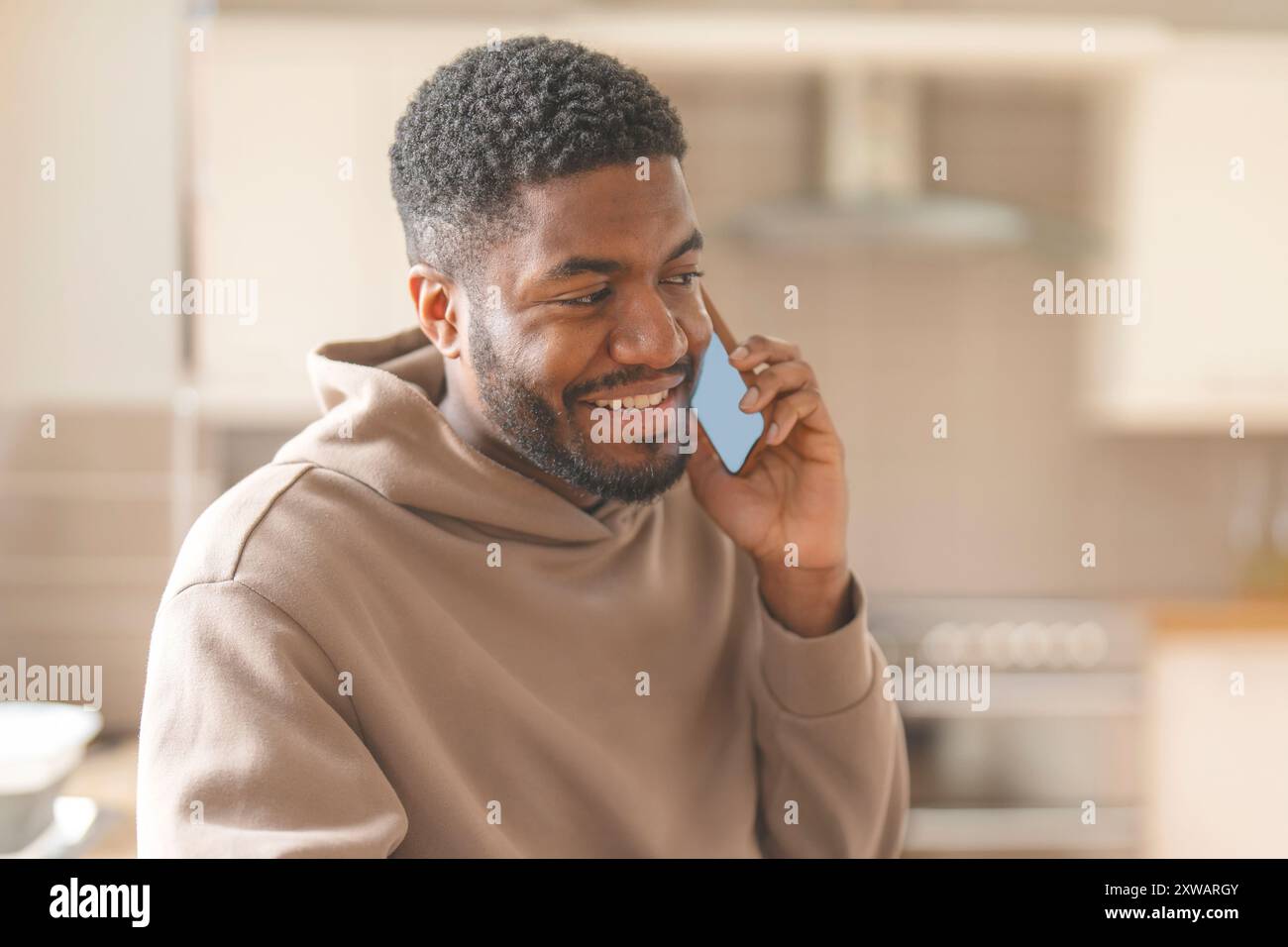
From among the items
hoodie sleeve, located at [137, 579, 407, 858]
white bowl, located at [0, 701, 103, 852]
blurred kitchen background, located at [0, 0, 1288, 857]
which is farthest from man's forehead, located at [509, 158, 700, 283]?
blurred kitchen background, located at [0, 0, 1288, 857]

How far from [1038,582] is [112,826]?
192 centimetres

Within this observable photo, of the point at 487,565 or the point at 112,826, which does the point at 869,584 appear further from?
the point at 487,565

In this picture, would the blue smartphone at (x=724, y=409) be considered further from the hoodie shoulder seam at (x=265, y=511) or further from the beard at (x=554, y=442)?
the hoodie shoulder seam at (x=265, y=511)

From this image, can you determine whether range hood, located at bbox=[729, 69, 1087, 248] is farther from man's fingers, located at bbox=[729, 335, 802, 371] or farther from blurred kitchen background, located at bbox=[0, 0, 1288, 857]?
man's fingers, located at bbox=[729, 335, 802, 371]

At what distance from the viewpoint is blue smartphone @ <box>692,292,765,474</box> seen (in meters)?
0.74

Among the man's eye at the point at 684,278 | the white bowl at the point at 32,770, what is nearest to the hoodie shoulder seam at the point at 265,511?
the man's eye at the point at 684,278

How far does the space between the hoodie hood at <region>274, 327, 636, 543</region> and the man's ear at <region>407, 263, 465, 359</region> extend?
0.13 ft

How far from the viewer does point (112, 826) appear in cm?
108

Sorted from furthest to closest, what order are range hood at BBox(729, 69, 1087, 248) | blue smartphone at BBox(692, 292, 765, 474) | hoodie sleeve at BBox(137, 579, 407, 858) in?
range hood at BBox(729, 69, 1087, 248) → blue smartphone at BBox(692, 292, 765, 474) → hoodie sleeve at BBox(137, 579, 407, 858)

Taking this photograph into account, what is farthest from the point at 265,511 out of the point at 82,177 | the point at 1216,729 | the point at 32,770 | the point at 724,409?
the point at 1216,729

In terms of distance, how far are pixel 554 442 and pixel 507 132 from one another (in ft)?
0.58

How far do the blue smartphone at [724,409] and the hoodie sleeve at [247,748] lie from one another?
0.30 metres

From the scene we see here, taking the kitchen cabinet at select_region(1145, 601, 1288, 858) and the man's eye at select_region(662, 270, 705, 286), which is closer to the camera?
the man's eye at select_region(662, 270, 705, 286)

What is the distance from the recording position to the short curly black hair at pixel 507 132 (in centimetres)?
63
